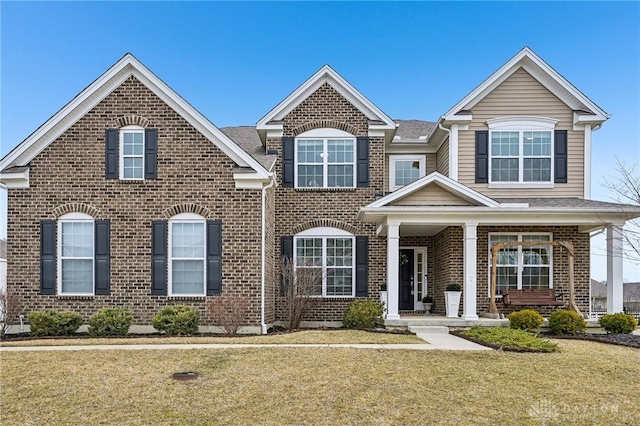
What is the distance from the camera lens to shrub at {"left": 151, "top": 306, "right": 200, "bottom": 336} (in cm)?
1365

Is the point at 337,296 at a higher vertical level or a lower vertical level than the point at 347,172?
lower

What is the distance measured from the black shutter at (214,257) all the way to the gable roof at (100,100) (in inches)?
71.6

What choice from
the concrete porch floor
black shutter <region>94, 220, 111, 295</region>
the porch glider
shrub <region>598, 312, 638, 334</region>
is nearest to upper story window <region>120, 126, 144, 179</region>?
black shutter <region>94, 220, 111, 295</region>

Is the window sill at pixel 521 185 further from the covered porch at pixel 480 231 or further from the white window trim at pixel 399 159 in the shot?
the white window trim at pixel 399 159

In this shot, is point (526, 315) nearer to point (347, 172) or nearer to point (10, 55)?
point (347, 172)

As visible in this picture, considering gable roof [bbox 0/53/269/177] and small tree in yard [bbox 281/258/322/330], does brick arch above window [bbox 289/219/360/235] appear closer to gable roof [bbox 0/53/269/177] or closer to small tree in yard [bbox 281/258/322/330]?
small tree in yard [bbox 281/258/322/330]

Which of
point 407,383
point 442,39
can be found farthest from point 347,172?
point 407,383

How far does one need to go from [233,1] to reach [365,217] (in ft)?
31.3

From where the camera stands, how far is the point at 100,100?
49.4 feet

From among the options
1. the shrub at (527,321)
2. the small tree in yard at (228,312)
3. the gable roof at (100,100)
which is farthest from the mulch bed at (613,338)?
the gable roof at (100,100)

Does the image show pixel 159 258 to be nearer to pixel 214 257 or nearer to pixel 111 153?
pixel 214 257

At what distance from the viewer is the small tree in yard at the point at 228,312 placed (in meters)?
13.9

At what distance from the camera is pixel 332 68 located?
17141 millimetres

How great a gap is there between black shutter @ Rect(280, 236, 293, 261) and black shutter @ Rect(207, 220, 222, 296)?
111 inches
